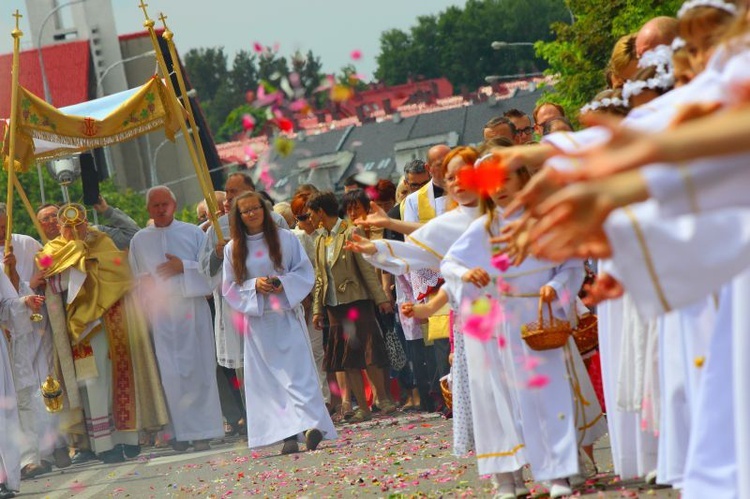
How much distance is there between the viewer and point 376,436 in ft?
42.2

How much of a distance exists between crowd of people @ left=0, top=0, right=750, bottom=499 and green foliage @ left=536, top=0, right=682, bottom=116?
2437cm

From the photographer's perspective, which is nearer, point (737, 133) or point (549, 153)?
point (737, 133)

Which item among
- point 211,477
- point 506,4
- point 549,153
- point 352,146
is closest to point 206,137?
point 352,146

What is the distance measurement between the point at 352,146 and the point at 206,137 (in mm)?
26080

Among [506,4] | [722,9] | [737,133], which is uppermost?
[506,4]

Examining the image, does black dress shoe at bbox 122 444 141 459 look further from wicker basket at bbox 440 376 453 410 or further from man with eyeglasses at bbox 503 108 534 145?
wicker basket at bbox 440 376 453 410

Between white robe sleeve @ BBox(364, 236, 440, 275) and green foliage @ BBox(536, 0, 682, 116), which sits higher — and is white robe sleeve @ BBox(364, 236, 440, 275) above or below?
below

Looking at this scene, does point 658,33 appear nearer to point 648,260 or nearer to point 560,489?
point 560,489

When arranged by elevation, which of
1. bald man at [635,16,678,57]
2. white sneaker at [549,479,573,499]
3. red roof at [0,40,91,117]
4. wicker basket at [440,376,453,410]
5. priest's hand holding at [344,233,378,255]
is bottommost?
white sneaker at [549,479,573,499]

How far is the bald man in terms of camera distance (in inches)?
297

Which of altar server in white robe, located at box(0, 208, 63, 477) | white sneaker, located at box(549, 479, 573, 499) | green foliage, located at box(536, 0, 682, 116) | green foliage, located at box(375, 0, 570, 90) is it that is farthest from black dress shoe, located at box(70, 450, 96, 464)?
green foliage, located at box(375, 0, 570, 90)

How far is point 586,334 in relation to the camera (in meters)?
8.41

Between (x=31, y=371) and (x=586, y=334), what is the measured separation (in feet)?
24.3

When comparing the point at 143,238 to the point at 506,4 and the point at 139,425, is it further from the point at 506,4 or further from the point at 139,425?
the point at 506,4
